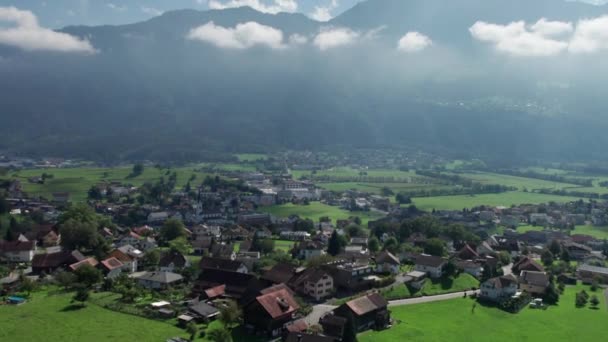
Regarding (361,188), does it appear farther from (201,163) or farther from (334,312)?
(334,312)

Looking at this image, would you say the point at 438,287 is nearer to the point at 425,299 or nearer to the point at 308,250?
the point at 425,299

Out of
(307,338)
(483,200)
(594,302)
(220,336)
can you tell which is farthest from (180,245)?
(483,200)

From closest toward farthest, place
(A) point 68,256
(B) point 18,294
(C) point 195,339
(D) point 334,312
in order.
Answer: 1. (C) point 195,339
2. (D) point 334,312
3. (B) point 18,294
4. (A) point 68,256

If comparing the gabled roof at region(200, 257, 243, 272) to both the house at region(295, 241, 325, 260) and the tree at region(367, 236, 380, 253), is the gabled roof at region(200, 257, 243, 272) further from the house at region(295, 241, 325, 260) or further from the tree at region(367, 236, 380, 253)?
the tree at region(367, 236, 380, 253)

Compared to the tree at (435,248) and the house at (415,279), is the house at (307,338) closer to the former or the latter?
the house at (415,279)

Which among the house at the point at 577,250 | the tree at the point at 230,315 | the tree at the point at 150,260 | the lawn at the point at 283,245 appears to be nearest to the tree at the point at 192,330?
the tree at the point at 230,315

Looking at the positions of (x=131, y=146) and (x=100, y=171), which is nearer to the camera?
(x=100, y=171)

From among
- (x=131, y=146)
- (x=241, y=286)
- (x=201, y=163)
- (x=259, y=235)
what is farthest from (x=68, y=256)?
(x=131, y=146)

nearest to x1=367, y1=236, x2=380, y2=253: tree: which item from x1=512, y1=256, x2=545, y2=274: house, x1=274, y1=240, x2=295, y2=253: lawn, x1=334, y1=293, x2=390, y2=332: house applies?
x1=274, y1=240, x2=295, y2=253: lawn
